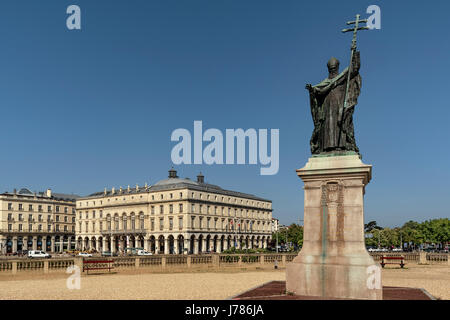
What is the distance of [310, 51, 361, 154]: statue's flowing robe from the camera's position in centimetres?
1455

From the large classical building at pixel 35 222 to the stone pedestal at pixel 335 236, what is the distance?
→ 4390 inches

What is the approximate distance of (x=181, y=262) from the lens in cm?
3716

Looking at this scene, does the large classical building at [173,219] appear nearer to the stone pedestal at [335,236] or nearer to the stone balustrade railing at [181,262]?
the stone balustrade railing at [181,262]

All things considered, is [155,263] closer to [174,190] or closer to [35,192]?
[174,190]

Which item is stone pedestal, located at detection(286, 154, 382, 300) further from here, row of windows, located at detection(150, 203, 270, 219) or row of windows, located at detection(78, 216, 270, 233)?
row of windows, located at detection(150, 203, 270, 219)

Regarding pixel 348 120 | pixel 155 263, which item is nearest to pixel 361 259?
pixel 348 120

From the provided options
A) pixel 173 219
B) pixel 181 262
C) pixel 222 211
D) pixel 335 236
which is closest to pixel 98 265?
pixel 181 262

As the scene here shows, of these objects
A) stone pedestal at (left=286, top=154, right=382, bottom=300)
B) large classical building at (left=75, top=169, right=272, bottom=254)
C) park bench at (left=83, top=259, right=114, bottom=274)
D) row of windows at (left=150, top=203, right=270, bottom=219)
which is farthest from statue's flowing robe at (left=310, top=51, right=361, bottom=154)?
row of windows at (left=150, top=203, right=270, bottom=219)

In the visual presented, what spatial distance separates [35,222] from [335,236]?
121 m

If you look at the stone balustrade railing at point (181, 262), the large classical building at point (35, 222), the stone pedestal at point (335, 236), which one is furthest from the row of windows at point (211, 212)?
the stone pedestal at point (335, 236)

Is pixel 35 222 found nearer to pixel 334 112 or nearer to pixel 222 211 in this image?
pixel 222 211

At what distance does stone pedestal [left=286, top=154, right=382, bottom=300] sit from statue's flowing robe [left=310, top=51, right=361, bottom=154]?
1.96 ft

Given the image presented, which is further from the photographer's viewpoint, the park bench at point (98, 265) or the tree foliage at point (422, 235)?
the tree foliage at point (422, 235)

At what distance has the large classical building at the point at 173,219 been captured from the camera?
4131 inches
